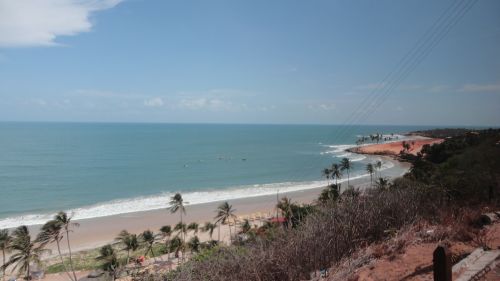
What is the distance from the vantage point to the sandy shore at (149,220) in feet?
114

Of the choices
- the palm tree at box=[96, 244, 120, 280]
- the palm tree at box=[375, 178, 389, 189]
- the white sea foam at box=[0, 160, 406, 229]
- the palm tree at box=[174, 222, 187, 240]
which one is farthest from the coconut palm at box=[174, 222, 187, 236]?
the palm tree at box=[375, 178, 389, 189]

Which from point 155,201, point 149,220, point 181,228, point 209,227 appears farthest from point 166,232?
point 155,201

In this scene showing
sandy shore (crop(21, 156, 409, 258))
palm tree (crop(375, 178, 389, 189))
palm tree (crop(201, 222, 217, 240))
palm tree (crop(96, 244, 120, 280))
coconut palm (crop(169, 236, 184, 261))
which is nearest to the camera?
palm tree (crop(375, 178, 389, 189))

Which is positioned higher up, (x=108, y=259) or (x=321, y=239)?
(x=321, y=239)

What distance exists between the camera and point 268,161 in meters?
88.8

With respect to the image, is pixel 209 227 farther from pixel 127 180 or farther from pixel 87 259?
pixel 127 180

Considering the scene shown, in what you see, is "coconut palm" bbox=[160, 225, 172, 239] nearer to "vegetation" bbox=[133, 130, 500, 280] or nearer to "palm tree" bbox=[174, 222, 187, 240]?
"palm tree" bbox=[174, 222, 187, 240]

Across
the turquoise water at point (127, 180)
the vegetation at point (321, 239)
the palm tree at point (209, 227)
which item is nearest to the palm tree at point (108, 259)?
the palm tree at point (209, 227)

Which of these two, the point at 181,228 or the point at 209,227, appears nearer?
the point at 181,228

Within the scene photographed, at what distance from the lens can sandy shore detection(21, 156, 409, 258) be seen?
3488 cm

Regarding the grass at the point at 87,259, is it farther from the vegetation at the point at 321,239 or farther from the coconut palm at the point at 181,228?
the vegetation at the point at 321,239

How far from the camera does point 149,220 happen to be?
132ft

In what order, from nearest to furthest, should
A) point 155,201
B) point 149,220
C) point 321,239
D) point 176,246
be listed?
1. point 321,239
2. point 176,246
3. point 149,220
4. point 155,201

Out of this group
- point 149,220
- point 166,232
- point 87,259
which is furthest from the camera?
point 149,220
